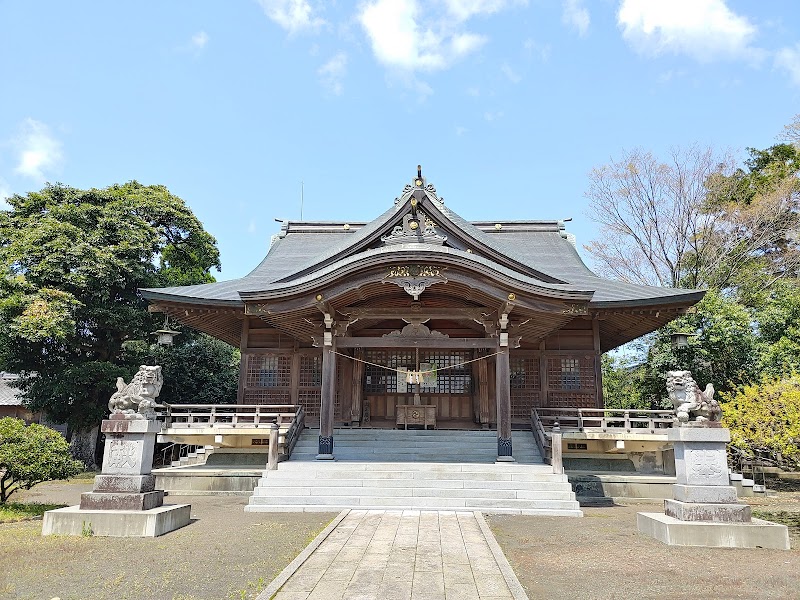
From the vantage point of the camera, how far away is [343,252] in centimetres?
1636

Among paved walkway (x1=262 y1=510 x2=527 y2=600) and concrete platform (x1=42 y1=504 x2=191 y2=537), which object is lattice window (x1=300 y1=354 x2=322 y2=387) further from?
concrete platform (x1=42 y1=504 x2=191 y2=537)

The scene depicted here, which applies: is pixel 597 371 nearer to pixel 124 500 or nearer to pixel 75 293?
pixel 124 500

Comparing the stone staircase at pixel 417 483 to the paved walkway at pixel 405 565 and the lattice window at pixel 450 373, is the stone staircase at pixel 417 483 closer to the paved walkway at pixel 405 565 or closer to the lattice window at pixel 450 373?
the paved walkway at pixel 405 565

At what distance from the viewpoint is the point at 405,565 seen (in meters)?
6.62

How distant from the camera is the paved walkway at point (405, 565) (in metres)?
5.54

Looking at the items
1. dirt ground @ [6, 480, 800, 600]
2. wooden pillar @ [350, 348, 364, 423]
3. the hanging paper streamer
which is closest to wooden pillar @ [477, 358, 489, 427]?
the hanging paper streamer

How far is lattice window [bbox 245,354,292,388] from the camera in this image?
17.5m

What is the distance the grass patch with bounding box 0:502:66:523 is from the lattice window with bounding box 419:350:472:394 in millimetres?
10636

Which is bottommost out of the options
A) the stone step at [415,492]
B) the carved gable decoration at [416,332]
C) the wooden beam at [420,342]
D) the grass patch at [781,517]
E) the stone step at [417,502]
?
the grass patch at [781,517]

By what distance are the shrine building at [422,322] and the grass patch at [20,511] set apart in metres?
5.84

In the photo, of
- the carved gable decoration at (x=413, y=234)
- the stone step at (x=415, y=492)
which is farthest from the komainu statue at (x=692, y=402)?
the carved gable decoration at (x=413, y=234)

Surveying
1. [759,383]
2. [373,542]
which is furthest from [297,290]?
[759,383]

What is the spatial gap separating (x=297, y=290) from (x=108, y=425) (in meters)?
5.15

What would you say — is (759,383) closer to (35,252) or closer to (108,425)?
(108,425)
